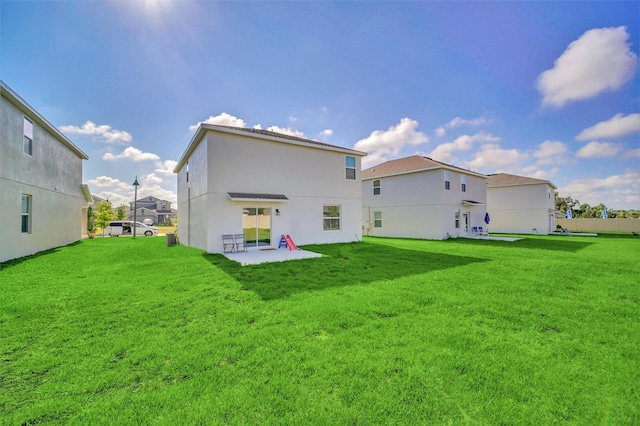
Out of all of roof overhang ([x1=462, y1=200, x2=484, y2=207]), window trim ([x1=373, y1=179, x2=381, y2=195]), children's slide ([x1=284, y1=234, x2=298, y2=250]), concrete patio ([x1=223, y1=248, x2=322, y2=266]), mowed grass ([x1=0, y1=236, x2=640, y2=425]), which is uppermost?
window trim ([x1=373, y1=179, x2=381, y2=195])

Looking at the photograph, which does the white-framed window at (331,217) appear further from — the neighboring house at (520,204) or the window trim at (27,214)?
the neighboring house at (520,204)

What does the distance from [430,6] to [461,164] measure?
18.2 meters

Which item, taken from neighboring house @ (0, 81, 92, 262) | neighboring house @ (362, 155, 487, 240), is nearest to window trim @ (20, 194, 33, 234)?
neighboring house @ (0, 81, 92, 262)

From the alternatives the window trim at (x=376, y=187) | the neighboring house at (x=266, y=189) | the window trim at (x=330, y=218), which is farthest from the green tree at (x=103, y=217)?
the window trim at (x=376, y=187)

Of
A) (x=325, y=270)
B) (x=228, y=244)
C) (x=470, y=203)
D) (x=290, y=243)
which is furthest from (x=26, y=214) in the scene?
(x=470, y=203)

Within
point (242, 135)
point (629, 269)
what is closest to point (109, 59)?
point (242, 135)

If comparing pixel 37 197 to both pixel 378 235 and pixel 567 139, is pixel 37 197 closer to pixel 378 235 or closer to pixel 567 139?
pixel 378 235

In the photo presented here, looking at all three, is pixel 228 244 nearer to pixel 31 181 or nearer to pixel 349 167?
pixel 349 167

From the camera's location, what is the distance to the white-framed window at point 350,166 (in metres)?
15.7

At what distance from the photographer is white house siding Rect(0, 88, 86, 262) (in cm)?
927

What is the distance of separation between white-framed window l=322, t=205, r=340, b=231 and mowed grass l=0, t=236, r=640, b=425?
8.18 meters

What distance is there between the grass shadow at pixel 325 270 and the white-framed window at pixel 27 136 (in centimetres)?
874

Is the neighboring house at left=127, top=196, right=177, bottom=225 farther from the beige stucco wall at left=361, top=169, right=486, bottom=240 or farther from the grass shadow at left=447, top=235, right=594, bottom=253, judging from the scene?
the grass shadow at left=447, top=235, right=594, bottom=253

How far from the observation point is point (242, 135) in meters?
12.2
